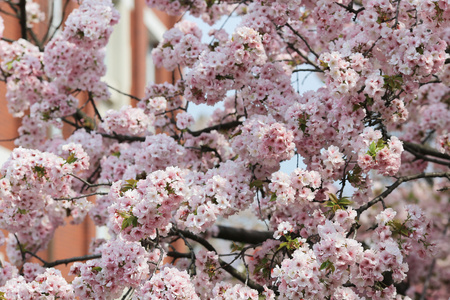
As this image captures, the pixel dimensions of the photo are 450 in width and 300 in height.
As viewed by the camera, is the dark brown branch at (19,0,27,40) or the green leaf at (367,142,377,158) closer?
the green leaf at (367,142,377,158)

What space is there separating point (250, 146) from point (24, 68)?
2766 mm

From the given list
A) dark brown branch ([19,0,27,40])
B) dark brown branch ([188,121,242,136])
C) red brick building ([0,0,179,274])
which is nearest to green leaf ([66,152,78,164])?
dark brown branch ([188,121,242,136])

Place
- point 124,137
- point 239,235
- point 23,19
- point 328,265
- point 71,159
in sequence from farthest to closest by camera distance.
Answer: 1. point 23,19
2. point 239,235
3. point 124,137
4. point 71,159
5. point 328,265

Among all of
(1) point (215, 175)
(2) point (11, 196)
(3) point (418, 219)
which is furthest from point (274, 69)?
(2) point (11, 196)

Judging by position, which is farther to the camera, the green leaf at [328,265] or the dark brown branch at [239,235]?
the dark brown branch at [239,235]

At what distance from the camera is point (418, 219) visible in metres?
3.72

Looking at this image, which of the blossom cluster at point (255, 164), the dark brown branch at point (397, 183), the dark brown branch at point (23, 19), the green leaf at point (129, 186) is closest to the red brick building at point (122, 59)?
the dark brown branch at point (23, 19)

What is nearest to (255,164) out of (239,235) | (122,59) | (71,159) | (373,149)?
(373,149)

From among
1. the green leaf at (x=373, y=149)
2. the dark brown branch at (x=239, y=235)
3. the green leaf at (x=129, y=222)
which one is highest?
the dark brown branch at (x=239, y=235)

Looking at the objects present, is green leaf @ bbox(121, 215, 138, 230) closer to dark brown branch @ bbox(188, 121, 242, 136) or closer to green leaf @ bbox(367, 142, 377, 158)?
green leaf @ bbox(367, 142, 377, 158)

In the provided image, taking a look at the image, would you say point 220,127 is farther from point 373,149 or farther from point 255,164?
point 373,149

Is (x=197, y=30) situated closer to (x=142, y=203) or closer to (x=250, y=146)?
(x=250, y=146)

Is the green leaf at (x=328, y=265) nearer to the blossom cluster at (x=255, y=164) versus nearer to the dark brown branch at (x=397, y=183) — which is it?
the blossom cluster at (x=255, y=164)

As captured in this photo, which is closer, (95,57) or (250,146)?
(250,146)
